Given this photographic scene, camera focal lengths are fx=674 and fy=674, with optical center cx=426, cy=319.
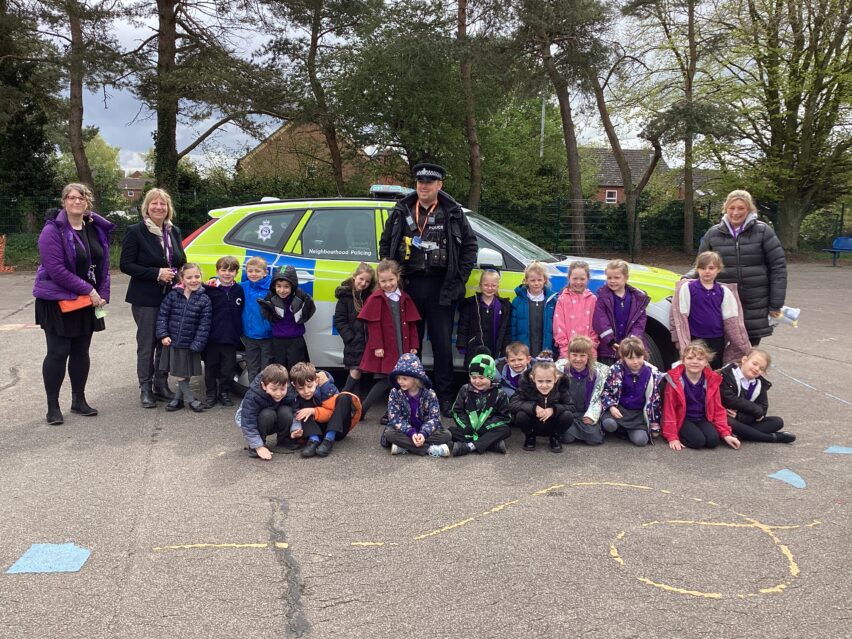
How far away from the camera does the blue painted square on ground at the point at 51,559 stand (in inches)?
126

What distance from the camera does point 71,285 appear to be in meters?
5.30

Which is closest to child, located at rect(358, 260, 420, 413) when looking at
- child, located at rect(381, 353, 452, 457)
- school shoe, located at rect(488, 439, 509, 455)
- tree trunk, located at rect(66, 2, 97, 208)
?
child, located at rect(381, 353, 452, 457)

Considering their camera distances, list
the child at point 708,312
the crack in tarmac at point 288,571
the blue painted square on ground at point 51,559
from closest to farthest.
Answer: the crack in tarmac at point 288,571, the blue painted square on ground at point 51,559, the child at point 708,312

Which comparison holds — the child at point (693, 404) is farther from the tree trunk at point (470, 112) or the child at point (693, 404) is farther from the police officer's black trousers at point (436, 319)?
the tree trunk at point (470, 112)

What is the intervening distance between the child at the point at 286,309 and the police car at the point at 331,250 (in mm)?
250

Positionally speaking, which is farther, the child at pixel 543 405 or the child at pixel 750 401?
the child at pixel 750 401

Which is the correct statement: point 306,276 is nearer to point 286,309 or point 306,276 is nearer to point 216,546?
point 286,309

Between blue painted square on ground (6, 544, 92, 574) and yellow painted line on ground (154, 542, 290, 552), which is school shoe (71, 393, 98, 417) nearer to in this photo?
blue painted square on ground (6, 544, 92, 574)

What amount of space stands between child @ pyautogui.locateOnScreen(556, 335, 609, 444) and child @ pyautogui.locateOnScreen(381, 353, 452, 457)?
3.28 ft

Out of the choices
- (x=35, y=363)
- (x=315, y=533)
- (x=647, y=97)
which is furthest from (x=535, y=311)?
(x=647, y=97)

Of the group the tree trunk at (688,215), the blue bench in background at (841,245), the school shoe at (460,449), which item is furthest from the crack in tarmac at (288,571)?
the blue bench in background at (841,245)

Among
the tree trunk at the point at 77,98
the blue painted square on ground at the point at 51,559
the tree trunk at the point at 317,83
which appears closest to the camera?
the blue painted square on ground at the point at 51,559

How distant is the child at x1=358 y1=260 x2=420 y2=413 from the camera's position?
5473mm

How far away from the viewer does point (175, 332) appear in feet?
19.2
